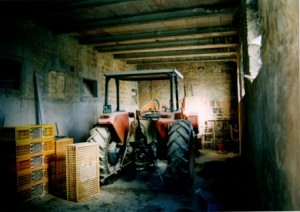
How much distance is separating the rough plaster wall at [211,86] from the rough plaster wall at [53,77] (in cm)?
393

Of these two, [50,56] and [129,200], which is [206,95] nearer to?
[50,56]

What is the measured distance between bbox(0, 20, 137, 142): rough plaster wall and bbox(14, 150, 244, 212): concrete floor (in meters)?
2.00

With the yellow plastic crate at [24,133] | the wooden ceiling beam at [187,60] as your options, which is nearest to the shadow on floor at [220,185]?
the yellow plastic crate at [24,133]

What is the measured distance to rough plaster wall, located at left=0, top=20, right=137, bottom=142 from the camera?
5.02 meters

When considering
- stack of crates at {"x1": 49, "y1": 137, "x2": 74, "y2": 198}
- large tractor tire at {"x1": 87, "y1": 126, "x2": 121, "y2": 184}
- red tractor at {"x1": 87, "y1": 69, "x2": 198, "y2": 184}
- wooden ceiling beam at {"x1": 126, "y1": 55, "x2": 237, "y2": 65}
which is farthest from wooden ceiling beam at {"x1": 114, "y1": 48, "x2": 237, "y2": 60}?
stack of crates at {"x1": 49, "y1": 137, "x2": 74, "y2": 198}

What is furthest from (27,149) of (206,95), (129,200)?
(206,95)

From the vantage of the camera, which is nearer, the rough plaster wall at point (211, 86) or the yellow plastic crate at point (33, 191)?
the yellow plastic crate at point (33, 191)

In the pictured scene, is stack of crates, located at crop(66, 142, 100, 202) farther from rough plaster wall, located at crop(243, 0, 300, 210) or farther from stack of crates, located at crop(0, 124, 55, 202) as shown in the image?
rough plaster wall, located at crop(243, 0, 300, 210)

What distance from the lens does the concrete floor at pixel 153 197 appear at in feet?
12.3

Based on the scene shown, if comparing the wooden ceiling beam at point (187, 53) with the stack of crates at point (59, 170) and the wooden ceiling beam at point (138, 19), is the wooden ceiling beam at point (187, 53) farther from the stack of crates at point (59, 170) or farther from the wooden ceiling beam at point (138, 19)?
the stack of crates at point (59, 170)

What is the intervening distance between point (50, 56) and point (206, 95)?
260 inches

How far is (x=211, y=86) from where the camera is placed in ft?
34.3

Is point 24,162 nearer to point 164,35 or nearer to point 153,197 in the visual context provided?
point 153,197

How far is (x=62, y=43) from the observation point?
258 inches
